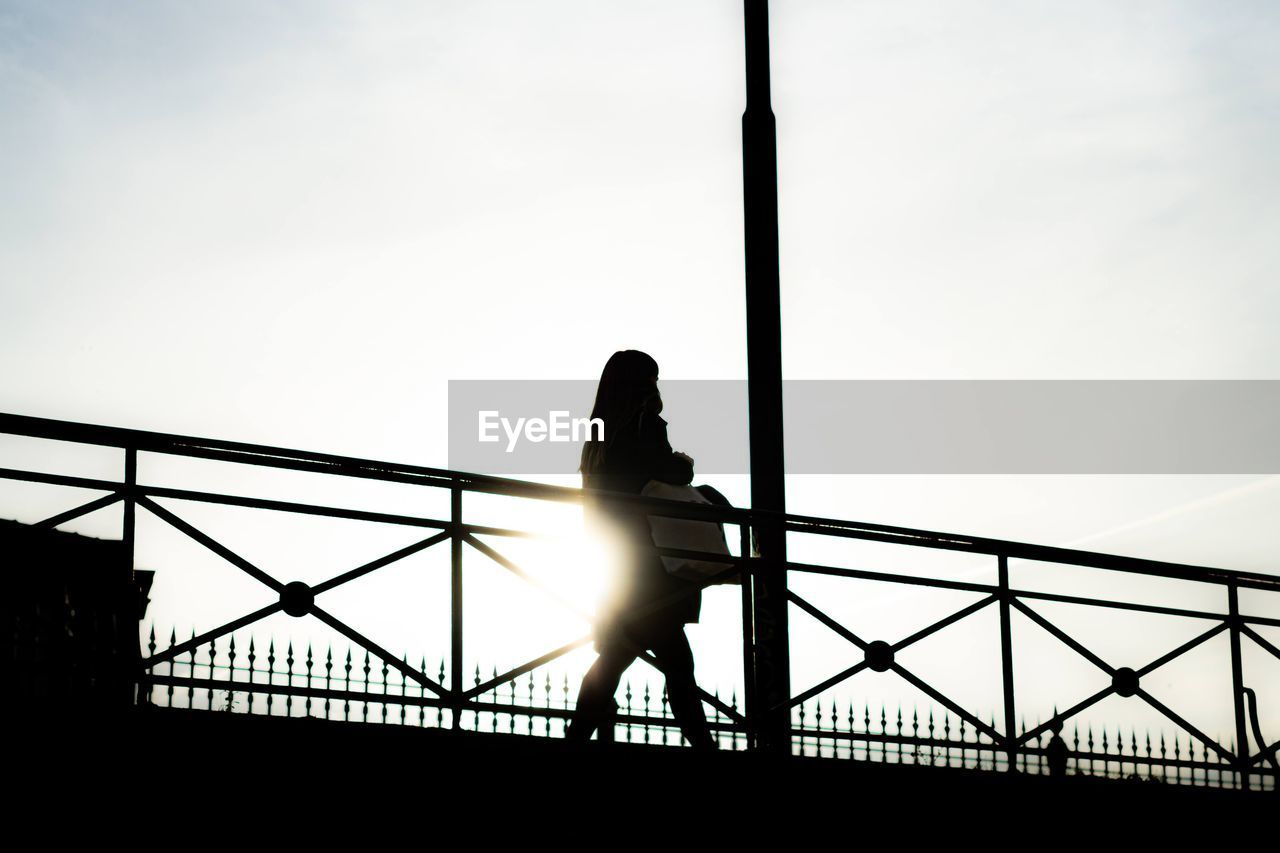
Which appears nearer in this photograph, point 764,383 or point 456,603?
point 456,603

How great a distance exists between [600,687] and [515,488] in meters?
0.99

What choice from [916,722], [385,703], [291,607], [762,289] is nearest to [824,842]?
[385,703]

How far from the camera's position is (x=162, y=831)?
201 inches

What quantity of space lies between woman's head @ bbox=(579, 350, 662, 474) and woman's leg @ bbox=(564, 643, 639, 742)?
104cm

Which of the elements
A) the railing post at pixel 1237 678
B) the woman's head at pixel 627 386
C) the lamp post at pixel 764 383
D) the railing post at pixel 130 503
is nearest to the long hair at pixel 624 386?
the woman's head at pixel 627 386

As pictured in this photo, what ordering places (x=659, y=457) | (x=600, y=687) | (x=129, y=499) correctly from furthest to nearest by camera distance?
(x=659, y=457)
(x=600, y=687)
(x=129, y=499)

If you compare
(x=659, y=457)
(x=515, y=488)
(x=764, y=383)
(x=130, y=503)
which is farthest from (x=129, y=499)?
(x=764, y=383)

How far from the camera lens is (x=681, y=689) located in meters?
6.62

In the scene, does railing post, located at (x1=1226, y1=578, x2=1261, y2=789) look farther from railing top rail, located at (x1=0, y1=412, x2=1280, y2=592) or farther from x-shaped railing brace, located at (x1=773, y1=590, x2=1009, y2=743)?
x-shaped railing brace, located at (x1=773, y1=590, x2=1009, y2=743)

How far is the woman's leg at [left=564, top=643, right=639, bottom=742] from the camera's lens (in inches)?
254

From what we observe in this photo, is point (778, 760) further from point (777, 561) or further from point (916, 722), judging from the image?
point (916, 722)

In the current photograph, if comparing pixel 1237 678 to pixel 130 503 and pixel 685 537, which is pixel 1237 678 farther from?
pixel 130 503

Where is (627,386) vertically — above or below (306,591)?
above

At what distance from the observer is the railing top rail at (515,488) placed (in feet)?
18.3
